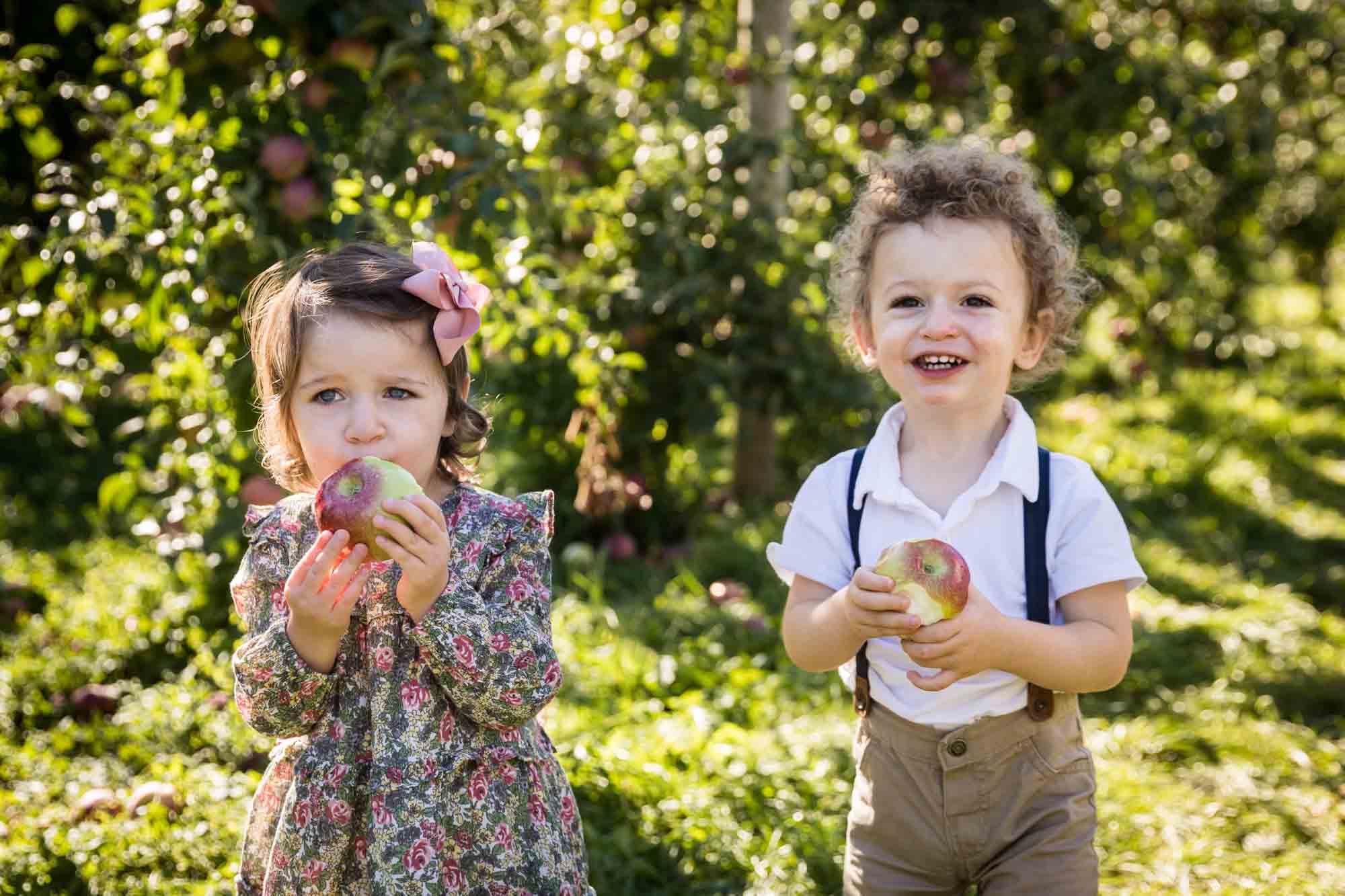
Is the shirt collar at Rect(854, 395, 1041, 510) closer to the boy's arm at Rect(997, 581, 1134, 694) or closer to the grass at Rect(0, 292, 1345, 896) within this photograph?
the boy's arm at Rect(997, 581, 1134, 694)

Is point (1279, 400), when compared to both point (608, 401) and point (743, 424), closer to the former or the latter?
point (743, 424)

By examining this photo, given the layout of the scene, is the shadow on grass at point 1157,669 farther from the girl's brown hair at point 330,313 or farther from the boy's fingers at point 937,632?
the girl's brown hair at point 330,313

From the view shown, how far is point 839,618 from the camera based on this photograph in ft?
5.43

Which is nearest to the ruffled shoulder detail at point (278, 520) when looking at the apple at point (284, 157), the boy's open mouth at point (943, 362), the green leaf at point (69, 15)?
the boy's open mouth at point (943, 362)

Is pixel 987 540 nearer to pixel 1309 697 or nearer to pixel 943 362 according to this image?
pixel 943 362

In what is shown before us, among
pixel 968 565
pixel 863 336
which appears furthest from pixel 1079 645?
pixel 863 336

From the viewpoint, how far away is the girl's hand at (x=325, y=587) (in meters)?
1.59

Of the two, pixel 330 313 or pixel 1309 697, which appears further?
pixel 1309 697

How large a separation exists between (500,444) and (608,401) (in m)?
1.65

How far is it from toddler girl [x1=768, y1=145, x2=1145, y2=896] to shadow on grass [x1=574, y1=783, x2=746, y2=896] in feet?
1.72

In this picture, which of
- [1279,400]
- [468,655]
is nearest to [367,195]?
[468,655]

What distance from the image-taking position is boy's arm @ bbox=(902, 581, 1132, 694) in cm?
155

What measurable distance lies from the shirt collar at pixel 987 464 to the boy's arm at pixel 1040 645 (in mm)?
162

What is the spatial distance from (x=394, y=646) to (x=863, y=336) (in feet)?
2.57
